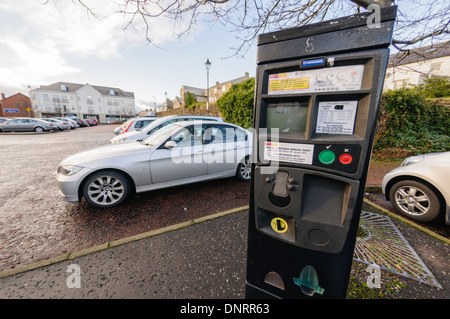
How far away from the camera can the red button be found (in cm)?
109

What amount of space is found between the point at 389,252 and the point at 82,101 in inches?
2578

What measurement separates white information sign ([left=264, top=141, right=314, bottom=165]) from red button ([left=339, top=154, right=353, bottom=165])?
16 cm

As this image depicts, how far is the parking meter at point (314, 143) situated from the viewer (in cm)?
102

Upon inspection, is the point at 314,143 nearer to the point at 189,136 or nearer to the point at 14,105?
the point at 189,136

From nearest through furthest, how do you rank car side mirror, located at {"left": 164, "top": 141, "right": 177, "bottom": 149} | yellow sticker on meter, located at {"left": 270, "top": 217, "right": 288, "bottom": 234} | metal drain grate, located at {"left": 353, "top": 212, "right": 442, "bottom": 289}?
yellow sticker on meter, located at {"left": 270, "top": 217, "right": 288, "bottom": 234}
metal drain grate, located at {"left": 353, "top": 212, "right": 442, "bottom": 289}
car side mirror, located at {"left": 164, "top": 141, "right": 177, "bottom": 149}

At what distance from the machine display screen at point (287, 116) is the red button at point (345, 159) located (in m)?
0.27

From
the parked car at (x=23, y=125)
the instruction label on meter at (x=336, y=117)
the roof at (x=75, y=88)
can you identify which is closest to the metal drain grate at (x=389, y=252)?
the instruction label on meter at (x=336, y=117)

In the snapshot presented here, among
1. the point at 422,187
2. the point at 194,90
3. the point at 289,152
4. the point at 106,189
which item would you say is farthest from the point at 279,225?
the point at 194,90

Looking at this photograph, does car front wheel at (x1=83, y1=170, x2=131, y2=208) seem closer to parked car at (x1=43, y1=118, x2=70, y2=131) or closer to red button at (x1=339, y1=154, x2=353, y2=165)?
red button at (x1=339, y1=154, x2=353, y2=165)

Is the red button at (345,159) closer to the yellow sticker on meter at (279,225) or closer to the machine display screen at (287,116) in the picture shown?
the machine display screen at (287,116)

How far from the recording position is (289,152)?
47.9 inches

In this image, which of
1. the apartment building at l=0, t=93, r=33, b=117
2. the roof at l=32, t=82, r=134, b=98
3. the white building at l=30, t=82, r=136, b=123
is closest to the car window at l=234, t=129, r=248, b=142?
the white building at l=30, t=82, r=136, b=123
